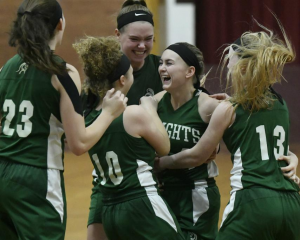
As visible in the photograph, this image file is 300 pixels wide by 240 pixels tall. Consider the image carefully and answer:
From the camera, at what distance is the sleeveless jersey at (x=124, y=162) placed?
3.17 m

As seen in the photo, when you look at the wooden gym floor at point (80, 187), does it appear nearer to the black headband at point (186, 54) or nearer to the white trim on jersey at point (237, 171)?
the black headband at point (186, 54)

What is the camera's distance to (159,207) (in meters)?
3.20

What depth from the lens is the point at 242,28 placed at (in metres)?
10.1

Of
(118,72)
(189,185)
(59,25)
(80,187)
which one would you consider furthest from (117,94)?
(80,187)

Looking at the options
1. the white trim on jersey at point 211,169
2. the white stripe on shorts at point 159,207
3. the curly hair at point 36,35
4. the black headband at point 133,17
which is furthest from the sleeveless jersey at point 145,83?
the curly hair at point 36,35

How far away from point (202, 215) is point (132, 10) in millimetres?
1475

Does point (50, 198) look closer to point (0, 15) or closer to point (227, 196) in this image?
point (227, 196)

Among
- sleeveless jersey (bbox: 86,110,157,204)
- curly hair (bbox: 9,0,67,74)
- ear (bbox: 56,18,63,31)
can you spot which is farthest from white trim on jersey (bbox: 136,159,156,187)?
ear (bbox: 56,18,63,31)

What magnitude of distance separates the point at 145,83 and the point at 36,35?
138 cm

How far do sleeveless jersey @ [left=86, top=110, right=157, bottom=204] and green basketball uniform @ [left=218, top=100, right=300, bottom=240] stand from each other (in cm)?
46

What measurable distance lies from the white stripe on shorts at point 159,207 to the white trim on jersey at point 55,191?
48cm

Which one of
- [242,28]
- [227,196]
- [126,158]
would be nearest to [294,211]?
[126,158]

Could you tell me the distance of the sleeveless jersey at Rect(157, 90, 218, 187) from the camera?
358cm

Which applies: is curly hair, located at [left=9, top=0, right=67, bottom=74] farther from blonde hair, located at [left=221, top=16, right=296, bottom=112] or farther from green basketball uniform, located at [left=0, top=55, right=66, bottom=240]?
blonde hair, located at [left=221, top=16, right=296, bottom=112]
